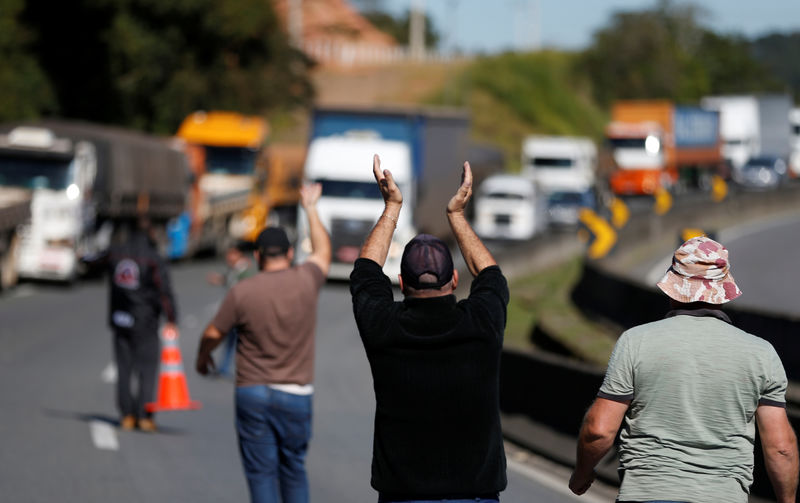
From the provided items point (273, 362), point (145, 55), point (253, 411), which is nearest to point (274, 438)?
point (253, 411)

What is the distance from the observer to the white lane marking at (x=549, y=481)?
9977mm

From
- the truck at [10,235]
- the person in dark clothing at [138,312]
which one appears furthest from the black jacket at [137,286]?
the truck at [10,235]

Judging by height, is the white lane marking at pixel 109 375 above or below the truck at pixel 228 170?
below

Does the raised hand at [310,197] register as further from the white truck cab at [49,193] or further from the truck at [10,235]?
the white truck cab at [49,193]

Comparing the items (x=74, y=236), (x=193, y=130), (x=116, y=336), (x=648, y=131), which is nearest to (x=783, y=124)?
(x=648, y=131)

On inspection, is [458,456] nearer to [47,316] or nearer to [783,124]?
[47,316]

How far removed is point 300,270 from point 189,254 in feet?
98.2

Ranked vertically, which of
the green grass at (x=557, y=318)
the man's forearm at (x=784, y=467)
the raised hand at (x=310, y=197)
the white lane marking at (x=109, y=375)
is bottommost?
the green grass at (x=557, y=318)

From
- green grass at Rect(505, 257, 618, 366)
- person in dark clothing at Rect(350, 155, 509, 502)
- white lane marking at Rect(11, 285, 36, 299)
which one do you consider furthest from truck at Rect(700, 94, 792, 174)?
person in dark clothing at Rect(350, 155, 509, 502)

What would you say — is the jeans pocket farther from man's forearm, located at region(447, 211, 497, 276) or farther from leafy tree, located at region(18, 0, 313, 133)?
leafy tree, located at region(18, 0, 313, 133)

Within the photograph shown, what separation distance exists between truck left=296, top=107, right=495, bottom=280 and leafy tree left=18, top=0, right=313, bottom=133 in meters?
18.9

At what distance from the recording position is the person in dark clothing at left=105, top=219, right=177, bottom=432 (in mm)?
12234

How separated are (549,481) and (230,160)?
30.2 metres

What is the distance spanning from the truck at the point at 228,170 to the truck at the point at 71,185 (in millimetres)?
4815
